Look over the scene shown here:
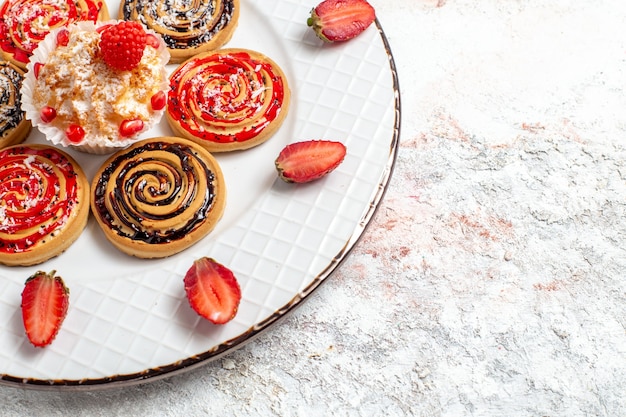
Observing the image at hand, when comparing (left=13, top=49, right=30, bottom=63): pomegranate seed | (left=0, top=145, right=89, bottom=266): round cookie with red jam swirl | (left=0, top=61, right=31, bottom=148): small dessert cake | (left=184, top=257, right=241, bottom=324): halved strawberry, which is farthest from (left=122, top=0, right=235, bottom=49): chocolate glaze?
(left=184, top=257, right=241, bottom=324): halved strawberry

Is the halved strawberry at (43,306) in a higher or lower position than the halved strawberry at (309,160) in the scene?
lower

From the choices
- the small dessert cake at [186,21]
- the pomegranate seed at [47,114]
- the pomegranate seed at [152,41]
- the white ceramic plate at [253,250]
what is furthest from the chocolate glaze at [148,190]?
the small dessert cake at [186,21]

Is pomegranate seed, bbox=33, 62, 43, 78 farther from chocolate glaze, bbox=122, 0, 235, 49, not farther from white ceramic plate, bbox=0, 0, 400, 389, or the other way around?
chocolate glaze, bbox=122, 0, 235, 49

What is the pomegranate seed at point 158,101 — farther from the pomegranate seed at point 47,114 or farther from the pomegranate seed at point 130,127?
the pomegranate seed at point 47,114

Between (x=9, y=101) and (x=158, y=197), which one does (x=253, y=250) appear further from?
(x=9, y=101)

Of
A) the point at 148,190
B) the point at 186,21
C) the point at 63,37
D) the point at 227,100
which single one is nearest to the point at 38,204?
the point at 148,190

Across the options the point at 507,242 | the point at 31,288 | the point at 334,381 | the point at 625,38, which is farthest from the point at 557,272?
the point at 31,288

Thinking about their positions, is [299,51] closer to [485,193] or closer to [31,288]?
[485,193]
